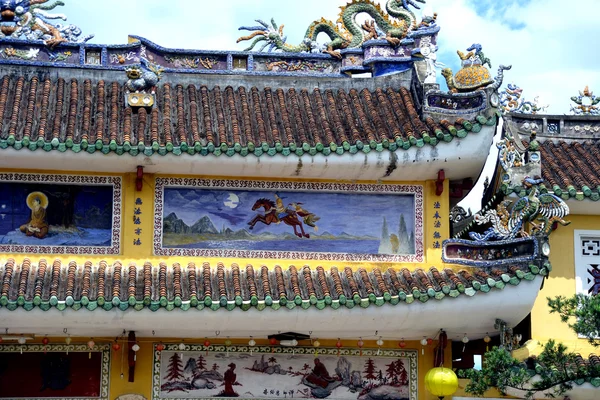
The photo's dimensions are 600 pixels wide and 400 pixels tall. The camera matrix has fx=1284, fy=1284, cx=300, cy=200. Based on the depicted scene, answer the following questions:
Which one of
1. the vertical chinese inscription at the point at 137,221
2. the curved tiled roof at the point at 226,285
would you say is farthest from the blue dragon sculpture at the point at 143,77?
the curved tiled roof at the point at 226,285

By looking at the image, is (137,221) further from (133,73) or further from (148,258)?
(133,73)

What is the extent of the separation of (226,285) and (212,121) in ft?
10.5

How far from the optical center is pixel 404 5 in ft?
76.7

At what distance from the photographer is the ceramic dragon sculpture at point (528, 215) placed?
20031mm

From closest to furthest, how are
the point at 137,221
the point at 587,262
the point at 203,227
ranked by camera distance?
1. the point at 137,221
2. the point at 203,227
3. the point at 587,262

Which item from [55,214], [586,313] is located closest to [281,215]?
[55,214]

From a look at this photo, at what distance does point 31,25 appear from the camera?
74.8 feet

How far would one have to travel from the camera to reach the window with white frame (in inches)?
846

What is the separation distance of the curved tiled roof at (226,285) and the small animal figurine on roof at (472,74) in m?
3.20

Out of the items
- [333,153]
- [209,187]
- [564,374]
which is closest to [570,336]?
[564,374]

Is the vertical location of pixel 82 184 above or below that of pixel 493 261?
above

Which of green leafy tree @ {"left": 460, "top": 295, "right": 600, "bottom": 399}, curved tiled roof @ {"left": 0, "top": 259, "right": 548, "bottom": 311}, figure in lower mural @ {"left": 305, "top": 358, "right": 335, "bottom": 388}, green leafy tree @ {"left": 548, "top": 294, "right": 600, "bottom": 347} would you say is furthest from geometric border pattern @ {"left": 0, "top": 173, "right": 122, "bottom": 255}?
green leafy tree @ {"left": 548, "top": 294, "right": 600, "bottom": 347}

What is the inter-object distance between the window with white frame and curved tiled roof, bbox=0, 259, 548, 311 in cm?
207

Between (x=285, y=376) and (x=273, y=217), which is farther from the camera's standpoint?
(x=273, y=217)
